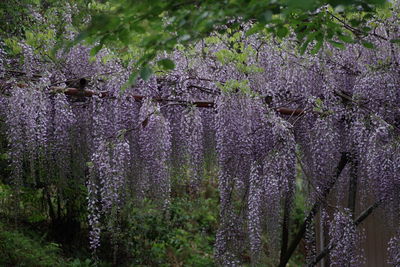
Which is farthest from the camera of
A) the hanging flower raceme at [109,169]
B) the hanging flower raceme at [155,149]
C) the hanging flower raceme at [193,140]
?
the hanging flower raceme at [193,140]

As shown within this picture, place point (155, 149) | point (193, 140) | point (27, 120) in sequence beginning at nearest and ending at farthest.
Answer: point (27, 120), point (155, 149), point (193, 140)

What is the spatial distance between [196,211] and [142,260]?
1870mm

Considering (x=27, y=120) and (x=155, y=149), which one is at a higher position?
(x=27, y=120)

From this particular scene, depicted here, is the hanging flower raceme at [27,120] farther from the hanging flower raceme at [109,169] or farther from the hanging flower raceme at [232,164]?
the hanging flower raceme at [232,164]

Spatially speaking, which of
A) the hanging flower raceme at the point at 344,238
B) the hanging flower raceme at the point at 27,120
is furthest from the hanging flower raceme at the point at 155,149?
the hanging flower raceme at the point at 344,238

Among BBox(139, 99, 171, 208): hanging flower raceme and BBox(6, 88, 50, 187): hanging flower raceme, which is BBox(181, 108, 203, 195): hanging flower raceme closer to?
BBox(139, 99, 171, 208): hanging flower raceme

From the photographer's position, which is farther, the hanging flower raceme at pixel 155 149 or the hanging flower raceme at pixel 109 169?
the hanging flower raceme at pixel 155 149

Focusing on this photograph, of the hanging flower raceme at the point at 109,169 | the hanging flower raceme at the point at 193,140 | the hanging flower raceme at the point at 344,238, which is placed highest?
the hanging flower raceme at the point at 193,140

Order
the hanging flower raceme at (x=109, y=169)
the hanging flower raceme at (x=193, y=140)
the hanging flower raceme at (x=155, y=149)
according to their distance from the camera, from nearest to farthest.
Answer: the hanging flower raceme at (x=109, y=169), the hanging flower raceme at (x=155, y=149), the hanging flower raceme at (x=193, y=140)

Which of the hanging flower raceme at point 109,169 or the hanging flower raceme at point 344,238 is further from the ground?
the hanging flower raceme at point 109,169

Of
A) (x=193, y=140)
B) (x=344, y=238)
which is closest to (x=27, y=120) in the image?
(x=193, y=140)

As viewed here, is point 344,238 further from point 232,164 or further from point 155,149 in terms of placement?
point 155,149

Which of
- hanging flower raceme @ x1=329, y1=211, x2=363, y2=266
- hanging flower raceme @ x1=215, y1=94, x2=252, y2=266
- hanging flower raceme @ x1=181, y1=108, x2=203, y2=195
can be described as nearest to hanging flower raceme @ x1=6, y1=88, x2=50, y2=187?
hanging flower raceme @ x1=181, y1=108, x2=203, y2=195

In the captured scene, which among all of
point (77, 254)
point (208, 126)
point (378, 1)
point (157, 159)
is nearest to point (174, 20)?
point (378, 1)
